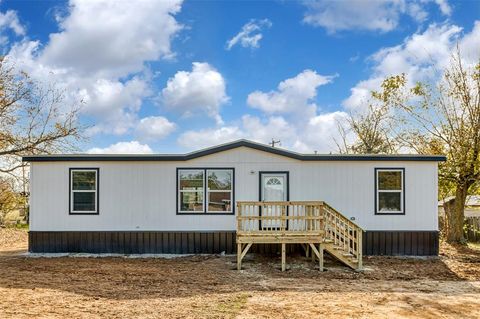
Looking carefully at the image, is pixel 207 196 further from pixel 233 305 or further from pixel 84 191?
pixel 233 305

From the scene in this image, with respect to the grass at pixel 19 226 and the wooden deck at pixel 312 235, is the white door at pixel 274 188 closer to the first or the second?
the wooden deck at pixel 312 235

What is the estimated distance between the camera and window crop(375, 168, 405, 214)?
11531mm

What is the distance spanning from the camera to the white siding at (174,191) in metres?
11.5

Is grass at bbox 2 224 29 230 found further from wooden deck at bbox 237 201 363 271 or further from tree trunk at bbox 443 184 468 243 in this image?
tree trunk at bbox 443 184 468 243

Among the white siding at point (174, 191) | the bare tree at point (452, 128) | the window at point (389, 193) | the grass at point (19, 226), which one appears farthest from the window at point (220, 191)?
the grass at point (19, 226)

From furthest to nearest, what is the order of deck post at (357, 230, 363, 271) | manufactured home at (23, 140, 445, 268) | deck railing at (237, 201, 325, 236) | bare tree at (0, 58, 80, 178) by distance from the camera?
1. bare tree at (0, 58, 80, 178)
2. manufactured home at (23, 140, 445, 268)
3. deck railing at (237, 201, 325, 236)
4. deck post at (357, 230, 363, 271)

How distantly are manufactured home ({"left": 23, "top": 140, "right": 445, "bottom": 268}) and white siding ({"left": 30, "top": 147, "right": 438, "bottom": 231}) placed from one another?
0.03 m

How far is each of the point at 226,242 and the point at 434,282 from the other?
5.32 meters

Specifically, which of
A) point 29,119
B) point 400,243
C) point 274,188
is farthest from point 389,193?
point 29,119

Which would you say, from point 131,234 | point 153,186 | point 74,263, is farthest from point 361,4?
point 74,263

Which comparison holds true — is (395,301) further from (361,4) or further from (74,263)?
(361,4)

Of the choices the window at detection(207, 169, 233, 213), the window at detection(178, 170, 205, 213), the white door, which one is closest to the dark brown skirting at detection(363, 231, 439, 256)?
the white door

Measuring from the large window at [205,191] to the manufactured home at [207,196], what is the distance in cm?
3

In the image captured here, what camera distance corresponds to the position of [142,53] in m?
13.6
